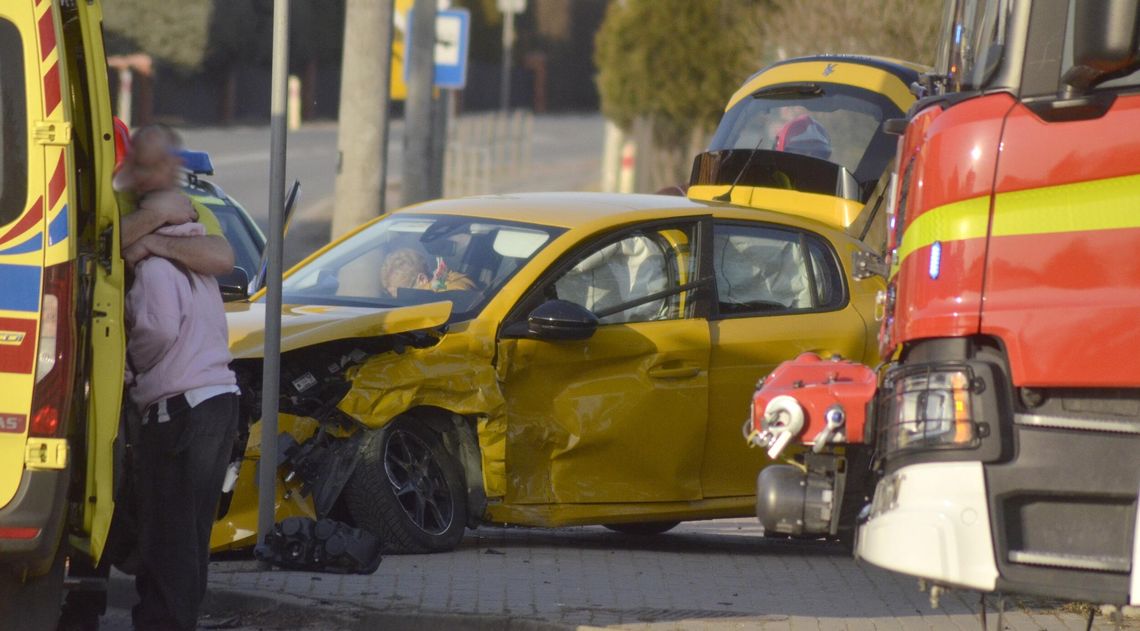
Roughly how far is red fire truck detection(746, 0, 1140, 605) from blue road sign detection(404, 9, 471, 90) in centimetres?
1231

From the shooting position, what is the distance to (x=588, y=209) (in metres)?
9.02

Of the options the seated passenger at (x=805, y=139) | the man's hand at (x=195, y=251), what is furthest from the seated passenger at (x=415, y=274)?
the seated passenger at (x=805, y=139)

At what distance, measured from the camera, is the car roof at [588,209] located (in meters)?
8.87

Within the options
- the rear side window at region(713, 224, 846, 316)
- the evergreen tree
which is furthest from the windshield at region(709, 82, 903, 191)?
the evergreen tree

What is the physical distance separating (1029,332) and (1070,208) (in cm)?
33

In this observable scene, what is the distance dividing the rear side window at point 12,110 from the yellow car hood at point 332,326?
253 cm

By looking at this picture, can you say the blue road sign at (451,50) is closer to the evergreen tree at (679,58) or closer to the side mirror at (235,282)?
the evergreen tree at (679,58)

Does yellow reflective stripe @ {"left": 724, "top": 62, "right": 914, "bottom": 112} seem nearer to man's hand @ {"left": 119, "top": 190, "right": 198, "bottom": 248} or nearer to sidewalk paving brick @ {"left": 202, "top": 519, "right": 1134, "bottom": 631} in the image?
sidewalk paving brick @ {"left": 202, "top": 519, "right": 1134, "bottom": 631}

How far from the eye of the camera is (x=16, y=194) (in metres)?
5.30

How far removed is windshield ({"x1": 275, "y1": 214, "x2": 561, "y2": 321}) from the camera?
8602 millimetres

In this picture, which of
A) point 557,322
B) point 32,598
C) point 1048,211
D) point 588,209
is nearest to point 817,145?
point 588,209

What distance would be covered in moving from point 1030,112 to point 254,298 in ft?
16.6

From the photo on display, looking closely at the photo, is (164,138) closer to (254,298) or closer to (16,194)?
(16,194)

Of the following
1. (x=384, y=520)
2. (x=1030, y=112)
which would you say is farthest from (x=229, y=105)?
(x=1030, y=112)
